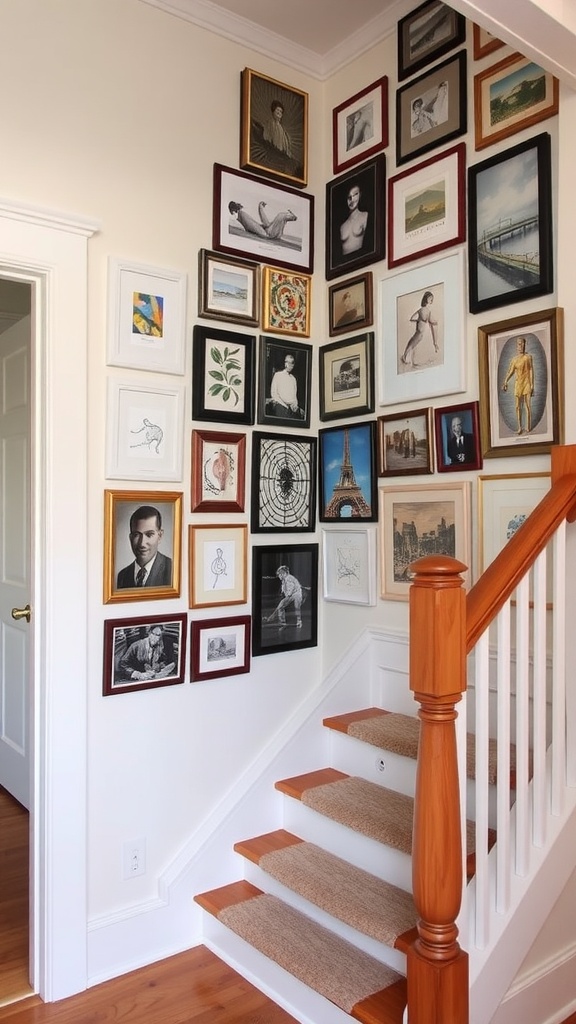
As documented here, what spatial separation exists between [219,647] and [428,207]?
1.65 meters

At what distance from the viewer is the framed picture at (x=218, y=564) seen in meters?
2.48

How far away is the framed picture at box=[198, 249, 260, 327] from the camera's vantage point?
250cm

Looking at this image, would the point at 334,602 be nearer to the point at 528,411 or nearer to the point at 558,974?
the point at 528,411

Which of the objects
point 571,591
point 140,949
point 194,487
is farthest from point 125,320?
point 140,949

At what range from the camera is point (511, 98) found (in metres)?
2.19

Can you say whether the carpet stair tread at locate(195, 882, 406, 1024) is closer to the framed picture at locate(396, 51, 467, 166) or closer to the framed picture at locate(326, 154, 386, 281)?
the framed picture at locate(326, 154, 386, 281)

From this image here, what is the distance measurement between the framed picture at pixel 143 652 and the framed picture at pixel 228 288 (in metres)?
1.05

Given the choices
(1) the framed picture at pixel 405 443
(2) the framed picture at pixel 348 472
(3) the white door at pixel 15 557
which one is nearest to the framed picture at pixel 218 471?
(2) the framed picture at pixel 348 472

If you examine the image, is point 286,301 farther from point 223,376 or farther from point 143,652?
point 143,652

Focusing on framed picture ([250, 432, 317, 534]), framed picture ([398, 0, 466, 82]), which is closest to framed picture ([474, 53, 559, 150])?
framed picture ([398, 0, 466, 82])

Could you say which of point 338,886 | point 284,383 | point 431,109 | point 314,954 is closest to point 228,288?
point 284,383

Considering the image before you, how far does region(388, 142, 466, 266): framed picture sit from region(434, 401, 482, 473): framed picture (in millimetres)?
541

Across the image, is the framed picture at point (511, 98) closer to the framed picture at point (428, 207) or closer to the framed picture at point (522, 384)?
the framed picture at point (428, 207)

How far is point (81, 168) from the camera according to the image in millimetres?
2240
